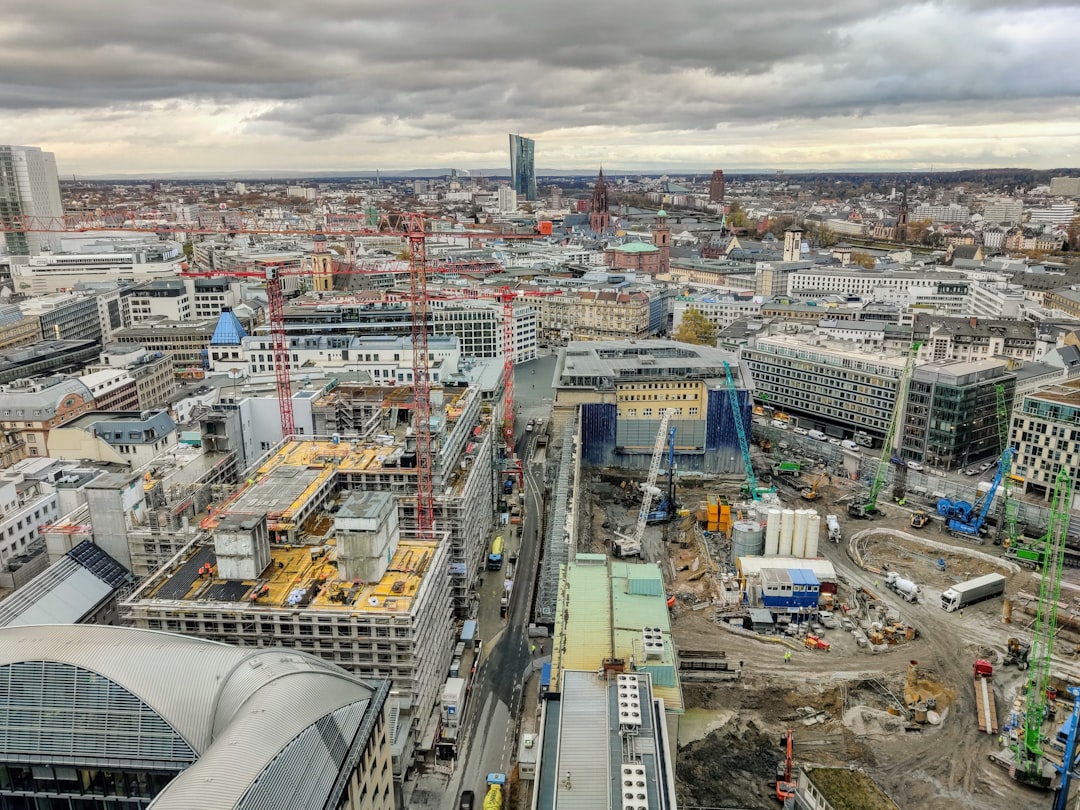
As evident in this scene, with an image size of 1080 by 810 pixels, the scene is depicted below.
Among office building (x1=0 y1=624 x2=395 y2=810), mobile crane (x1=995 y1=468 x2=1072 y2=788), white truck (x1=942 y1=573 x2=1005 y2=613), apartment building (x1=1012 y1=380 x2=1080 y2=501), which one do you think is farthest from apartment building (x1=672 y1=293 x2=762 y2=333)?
office building (x1=0 y1=624 x2=395 y2=810)

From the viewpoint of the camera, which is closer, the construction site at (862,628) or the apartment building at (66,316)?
the construction site at (862,628)

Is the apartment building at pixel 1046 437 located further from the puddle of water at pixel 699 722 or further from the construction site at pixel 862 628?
the puddle of water at pixel 699 722

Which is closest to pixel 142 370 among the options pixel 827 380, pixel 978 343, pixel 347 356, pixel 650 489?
pixel 347 356

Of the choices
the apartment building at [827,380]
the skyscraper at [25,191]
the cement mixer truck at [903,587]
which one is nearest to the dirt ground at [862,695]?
the cement mixer truck at [903,587]

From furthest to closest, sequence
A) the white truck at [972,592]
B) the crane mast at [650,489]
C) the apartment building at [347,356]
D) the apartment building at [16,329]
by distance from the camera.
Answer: the apartment building at [16,329], the apartment building at [347,356], the crane mast at [650,489], the white truck at [972,592]

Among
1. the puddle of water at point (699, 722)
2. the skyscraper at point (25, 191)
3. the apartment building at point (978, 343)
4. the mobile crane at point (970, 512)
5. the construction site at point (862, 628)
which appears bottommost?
the puddle of water at point (699, 722)

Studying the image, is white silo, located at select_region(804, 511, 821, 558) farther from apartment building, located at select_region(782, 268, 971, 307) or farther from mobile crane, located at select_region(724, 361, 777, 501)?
apartment building, located at select_region(782, 268, 971, 307)

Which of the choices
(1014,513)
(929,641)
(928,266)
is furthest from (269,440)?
(928,266)
